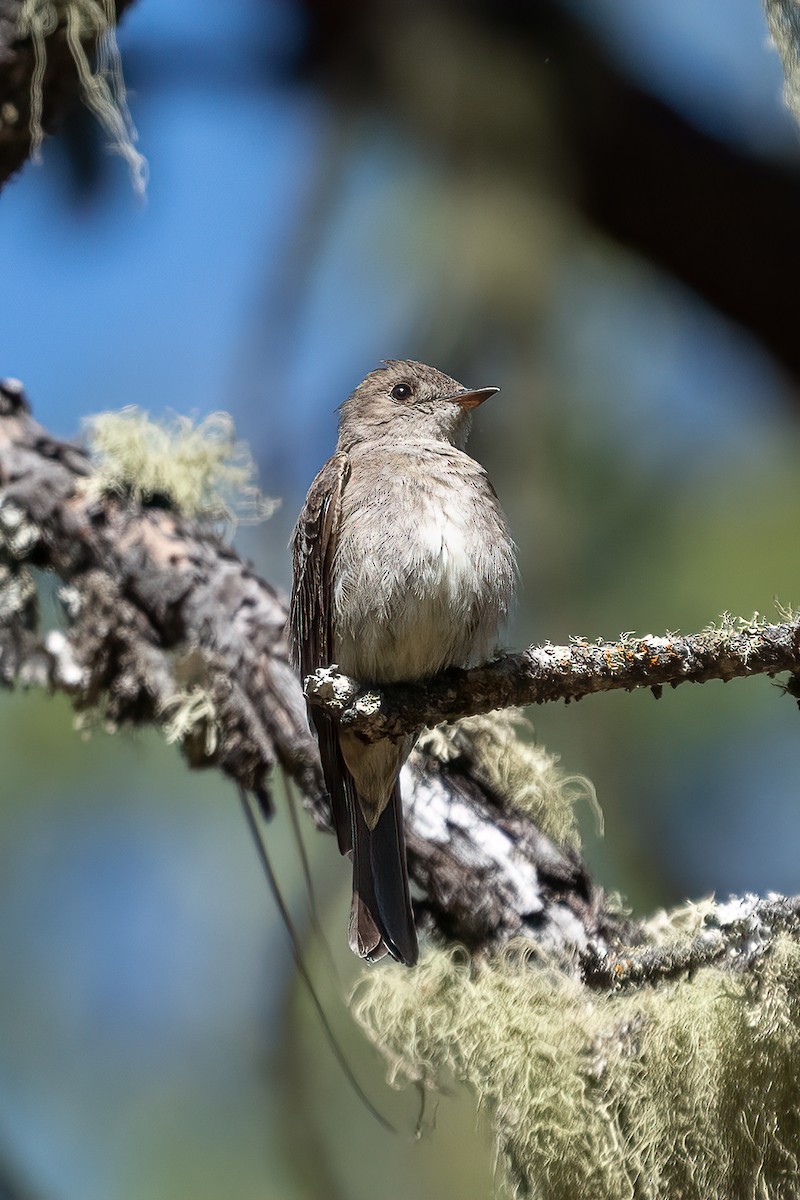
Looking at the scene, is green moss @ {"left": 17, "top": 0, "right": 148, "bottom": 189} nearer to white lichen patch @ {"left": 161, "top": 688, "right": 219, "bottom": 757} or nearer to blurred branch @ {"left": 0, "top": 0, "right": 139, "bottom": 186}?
blurred branch @ {"left": 0, "top": 0, "right": 139, "bottom": 186}

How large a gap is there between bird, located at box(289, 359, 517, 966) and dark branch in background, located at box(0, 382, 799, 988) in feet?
0.73

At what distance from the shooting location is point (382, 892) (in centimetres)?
274

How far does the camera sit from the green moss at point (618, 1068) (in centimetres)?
216

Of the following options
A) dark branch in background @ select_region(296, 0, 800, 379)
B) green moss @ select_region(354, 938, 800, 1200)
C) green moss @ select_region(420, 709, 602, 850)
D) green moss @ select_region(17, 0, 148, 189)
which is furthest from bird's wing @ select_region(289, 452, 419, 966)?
dark branch in background @ select_region(296, 0, 800, 379)

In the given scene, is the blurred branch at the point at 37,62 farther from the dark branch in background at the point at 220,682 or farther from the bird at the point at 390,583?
the bird at the point at 390,583

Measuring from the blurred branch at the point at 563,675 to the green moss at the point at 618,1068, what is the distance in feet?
1.93

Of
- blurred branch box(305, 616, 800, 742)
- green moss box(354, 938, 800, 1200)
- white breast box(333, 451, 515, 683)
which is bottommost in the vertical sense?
green moss box(354, 938, 800, 1200)

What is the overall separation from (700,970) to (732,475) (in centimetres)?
441

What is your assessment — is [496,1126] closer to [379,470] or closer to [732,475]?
[379,470]

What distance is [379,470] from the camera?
2.74 meters

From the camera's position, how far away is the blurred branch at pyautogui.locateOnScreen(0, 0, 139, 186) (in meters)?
3.86

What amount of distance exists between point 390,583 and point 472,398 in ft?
2.23

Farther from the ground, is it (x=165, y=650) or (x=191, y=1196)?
(x=165, y=650)

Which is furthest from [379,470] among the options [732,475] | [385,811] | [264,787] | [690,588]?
[732,475]
